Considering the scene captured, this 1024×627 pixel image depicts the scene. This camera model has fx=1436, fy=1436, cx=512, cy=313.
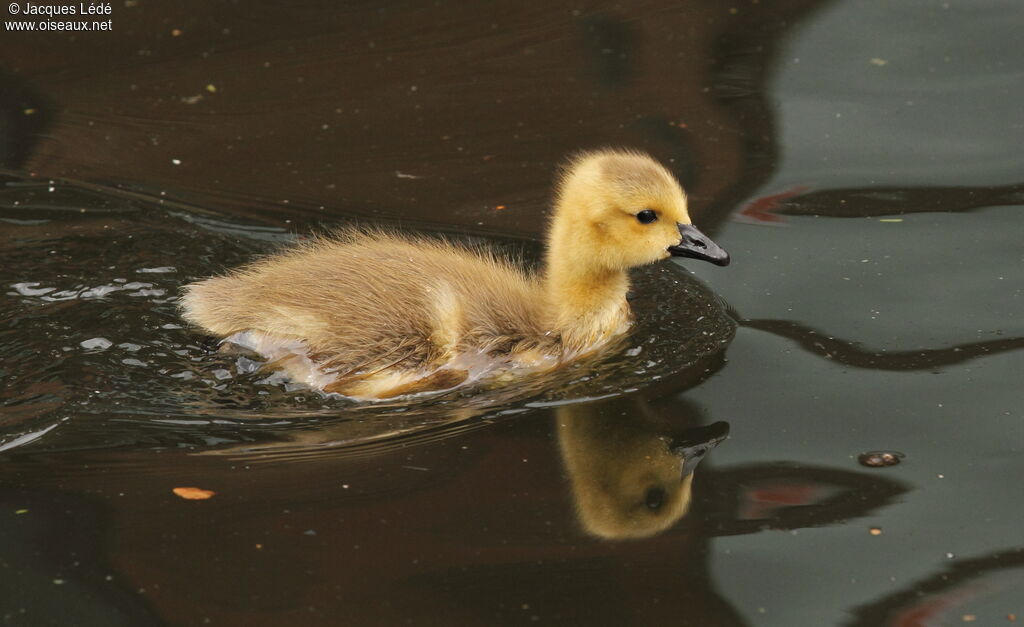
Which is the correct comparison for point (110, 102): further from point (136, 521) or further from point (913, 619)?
point (913, 619)

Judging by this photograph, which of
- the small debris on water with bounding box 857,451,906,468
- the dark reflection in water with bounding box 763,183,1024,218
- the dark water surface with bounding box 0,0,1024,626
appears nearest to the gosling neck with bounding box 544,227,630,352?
the dark water surface with bounding box 0,0,1024,626

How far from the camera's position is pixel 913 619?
2.50 meters

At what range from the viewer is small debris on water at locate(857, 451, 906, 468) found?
2957 mm

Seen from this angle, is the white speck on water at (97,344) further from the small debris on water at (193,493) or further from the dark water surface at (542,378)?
the small debris on water at (193,493)

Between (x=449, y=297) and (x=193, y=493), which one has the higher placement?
(x=449, y=297)

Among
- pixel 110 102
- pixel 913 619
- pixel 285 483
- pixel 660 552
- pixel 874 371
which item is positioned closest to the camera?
pixel 913 619

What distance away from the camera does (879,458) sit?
2982 millimetres

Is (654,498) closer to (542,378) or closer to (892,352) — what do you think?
(542,378)

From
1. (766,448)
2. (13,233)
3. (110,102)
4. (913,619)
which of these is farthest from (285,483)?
(110,102)

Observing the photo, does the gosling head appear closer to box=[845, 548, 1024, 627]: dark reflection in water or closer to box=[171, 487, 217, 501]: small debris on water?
box=[845, 548, 1024, 627]: dark reflection in water

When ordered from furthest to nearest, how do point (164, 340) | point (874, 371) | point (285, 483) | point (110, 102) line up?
point (110, 102)
point (164, 340)
point (874, 371)
point (285, 483)

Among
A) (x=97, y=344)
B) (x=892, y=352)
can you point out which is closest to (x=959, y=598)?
(x=892, y=352)

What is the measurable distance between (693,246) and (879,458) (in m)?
0.81

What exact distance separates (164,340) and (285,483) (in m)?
0.88
